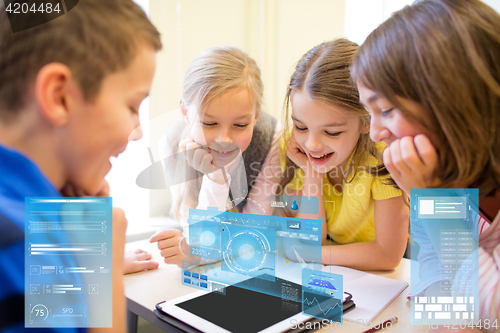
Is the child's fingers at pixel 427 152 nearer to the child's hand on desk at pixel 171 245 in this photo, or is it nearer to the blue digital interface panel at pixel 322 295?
the blue digital interface panel at pixel 322 295

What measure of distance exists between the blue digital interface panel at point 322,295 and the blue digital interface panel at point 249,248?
0.03m

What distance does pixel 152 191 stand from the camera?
95cm

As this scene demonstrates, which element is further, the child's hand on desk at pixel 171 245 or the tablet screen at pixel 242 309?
the child's hand on desk at pixel 171 245

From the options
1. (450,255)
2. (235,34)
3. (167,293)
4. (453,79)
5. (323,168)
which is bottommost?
(167,293)

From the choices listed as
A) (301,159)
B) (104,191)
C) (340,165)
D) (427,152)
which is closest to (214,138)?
(301,159)

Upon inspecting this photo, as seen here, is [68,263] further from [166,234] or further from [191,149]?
[191,149]

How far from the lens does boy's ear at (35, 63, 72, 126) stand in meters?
0.40

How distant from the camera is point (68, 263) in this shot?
0.45 metres

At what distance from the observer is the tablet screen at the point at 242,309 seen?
1.79 feet

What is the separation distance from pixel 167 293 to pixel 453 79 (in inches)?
24.3

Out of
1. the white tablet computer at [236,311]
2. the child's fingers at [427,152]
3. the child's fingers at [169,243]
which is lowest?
the white tablet computer at [236,311]

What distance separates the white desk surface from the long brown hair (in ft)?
0.77

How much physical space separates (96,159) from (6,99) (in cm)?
12

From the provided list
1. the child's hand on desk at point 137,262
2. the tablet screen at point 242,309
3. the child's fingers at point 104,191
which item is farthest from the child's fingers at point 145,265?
the child's fingers at point 104,191
